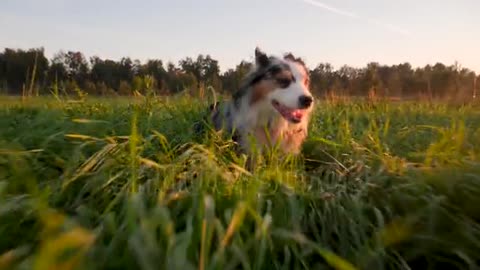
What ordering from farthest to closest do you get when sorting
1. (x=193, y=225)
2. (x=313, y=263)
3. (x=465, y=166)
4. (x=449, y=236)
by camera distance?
(x=465, y=166) < (x=449, y=236) < (x=313, y=263) < (x=193, y=225)

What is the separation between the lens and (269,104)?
4.87 meters

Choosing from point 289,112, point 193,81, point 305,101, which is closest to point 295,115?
point 289,112

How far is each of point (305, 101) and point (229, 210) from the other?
10.1 feet

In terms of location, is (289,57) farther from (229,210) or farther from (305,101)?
(229,210)

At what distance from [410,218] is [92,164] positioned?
→ 1562mm

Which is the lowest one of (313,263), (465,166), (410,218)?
(313,263)

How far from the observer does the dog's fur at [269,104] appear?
15.2 ft

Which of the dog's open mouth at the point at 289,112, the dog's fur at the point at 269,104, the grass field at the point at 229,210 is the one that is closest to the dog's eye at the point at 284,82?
the dog's fur at the point at 269,104

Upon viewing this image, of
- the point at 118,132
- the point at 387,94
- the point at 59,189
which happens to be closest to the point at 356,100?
the point at 387,94

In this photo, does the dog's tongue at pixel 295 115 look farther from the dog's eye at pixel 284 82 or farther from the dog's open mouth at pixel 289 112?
the dog's eye at pixel 284 82

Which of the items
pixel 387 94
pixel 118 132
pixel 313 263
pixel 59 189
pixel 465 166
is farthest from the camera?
pixel 387 94

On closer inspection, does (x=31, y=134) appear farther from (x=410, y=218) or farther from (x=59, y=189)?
(x=410, y=218)

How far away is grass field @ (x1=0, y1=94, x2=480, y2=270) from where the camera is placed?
1420 mm

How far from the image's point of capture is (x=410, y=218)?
195 centimetres
